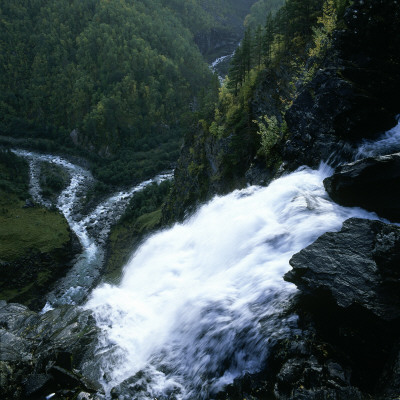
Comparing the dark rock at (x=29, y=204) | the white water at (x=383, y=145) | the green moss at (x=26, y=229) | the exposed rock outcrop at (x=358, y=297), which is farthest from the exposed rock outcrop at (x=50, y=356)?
the dark rock at (x=29, y=204)

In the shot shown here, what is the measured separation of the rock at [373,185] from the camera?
1369cm

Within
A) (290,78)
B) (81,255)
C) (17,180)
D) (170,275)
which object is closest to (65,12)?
(17,180)

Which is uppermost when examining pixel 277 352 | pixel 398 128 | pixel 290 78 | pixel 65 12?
pixel 65 12

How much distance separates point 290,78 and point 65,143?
399ft

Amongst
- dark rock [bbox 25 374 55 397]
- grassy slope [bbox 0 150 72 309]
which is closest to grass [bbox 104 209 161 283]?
grassy slope [bbox 0 150 72 309]

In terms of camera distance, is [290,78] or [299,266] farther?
[290,78]

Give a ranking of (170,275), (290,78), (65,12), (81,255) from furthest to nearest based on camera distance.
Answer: (65,12) → (81,255) → (290,78) → (170,275)

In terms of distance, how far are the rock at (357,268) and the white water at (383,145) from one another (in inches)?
330

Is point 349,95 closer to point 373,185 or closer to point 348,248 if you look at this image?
point 373,185

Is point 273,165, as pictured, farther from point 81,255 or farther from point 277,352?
point 81,255

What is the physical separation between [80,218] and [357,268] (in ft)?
273

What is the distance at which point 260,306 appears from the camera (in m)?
12.6

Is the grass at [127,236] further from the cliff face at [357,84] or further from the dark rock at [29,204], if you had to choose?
the cliff face at [357,84]

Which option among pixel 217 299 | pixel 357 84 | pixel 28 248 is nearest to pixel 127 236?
pixel 28 248
